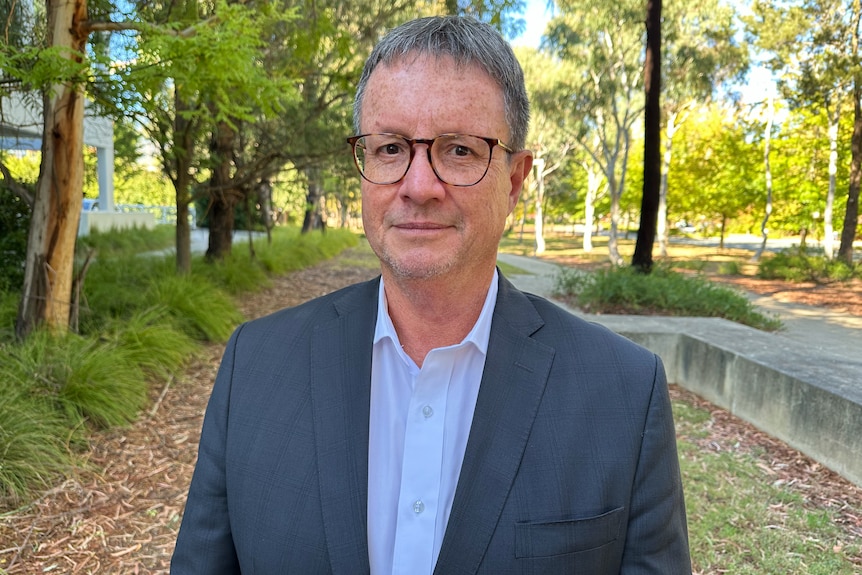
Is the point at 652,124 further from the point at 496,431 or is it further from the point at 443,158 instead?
the point at 496,431

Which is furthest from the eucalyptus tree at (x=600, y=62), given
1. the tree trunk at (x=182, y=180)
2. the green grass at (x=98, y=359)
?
the green grass at (x=98, y=359)

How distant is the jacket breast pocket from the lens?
1301 mm

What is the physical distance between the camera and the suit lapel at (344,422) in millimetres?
1330

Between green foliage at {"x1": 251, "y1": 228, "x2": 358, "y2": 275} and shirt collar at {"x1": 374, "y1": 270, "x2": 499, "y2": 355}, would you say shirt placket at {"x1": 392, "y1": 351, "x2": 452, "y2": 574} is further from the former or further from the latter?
green foliage at {"x1": 251, "y1": 228, "x2": 358, "y2": 275}

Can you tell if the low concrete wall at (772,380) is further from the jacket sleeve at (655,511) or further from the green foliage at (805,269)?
the green foliage at (805,269)

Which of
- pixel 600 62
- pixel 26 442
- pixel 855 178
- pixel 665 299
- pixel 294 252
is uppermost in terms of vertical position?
pixel 600 62

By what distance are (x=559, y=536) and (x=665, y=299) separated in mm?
8668

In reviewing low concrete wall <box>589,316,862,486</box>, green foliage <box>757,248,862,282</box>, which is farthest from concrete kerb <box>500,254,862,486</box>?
green foliage <box>757,248,862,282</box>

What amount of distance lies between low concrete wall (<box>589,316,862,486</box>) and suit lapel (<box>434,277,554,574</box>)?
12.7 ft

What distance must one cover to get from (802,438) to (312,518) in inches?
187

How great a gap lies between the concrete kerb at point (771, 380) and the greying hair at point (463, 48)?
4080mm

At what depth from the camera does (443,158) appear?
1417 mm

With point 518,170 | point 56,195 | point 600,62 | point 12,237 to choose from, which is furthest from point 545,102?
point 518,170

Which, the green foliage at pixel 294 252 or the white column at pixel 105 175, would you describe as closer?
the green foliage at pixel 294 252
